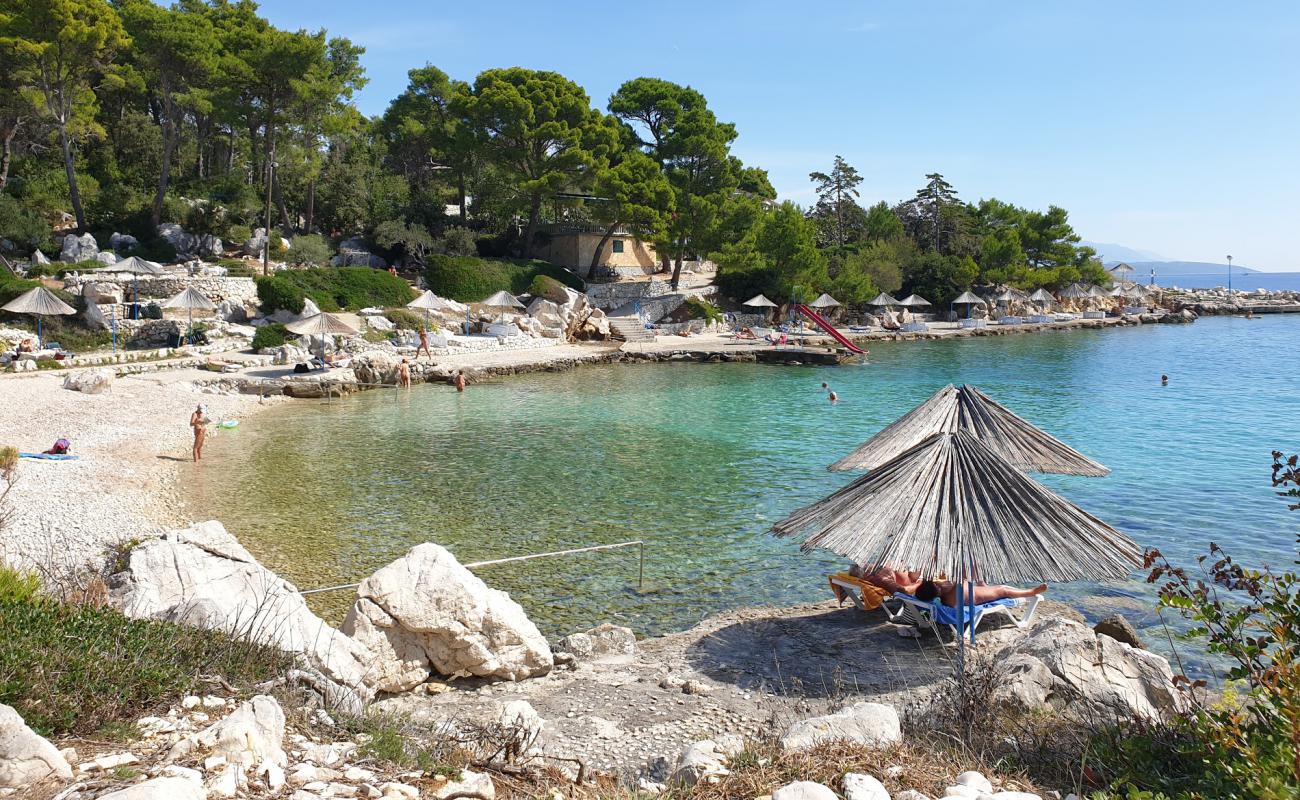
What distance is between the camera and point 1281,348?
4869 cm

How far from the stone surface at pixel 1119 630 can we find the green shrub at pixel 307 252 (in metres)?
39.7

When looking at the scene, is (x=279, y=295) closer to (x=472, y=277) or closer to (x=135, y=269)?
(x=135, y=269)

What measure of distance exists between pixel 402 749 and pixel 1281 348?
192 ft

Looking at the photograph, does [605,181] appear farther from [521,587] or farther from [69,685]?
[69,685]

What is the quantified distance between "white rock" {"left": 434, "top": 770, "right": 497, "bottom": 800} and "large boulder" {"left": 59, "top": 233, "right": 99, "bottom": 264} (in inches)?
1579

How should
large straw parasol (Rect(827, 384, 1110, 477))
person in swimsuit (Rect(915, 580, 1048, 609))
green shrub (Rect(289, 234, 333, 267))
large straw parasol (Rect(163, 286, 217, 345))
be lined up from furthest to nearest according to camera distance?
green shrub (Rect(289, 234, 333, 267)) < large straw parasol (Rect(163, 286, 217, 345)) < large straw parasol (Rect(827, 384, 1110, 477)) < person in swimsuit (Rect(915, 580, 1048, 609))

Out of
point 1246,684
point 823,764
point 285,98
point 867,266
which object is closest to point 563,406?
point 1246,684

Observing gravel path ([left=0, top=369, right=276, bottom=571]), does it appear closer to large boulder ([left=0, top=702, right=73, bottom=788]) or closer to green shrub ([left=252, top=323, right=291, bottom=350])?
large boulder ([left=0, top=702, right=73, bottom=788])

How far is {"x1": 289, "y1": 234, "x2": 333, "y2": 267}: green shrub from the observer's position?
41094 millimetres

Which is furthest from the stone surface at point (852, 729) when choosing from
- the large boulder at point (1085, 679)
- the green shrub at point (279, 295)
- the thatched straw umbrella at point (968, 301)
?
the thatched straw umbrella at point (968, 301)

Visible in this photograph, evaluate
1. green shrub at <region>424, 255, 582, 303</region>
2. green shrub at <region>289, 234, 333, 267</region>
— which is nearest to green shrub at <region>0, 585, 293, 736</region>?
green shrub at <region>289, 234, 333, 267</region>

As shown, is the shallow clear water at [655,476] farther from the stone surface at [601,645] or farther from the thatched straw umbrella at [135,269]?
the thatched straw umbrella at [135,269]

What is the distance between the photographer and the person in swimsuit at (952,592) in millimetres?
9586

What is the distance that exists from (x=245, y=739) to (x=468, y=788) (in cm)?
125
